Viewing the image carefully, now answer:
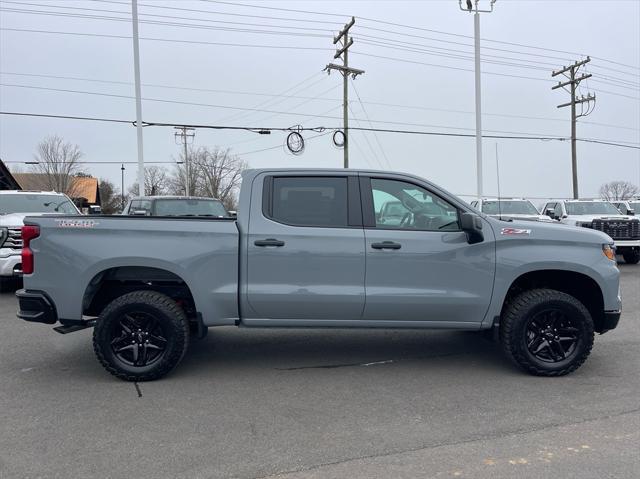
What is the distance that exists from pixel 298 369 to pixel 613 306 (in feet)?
10.1

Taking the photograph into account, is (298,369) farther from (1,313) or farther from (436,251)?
A: (1,313)

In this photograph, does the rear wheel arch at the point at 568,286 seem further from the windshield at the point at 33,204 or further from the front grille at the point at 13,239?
the windshield at the point at 33,204

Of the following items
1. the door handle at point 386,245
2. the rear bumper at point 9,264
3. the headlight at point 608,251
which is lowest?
the rear bumper at point 9,264

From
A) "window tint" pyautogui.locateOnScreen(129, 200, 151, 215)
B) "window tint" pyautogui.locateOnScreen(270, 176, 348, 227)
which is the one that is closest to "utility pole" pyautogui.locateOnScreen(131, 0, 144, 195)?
"window tint" pyautogui.locateOnScreen(129, 200, 151, 215)

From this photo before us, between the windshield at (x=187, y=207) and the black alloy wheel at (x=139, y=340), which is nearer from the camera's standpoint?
the black alloy wheel at (x=139, y=340)

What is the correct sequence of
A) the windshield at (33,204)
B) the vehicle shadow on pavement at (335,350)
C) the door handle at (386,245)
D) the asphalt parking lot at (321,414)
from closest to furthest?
the asphalt parking lot at (321,414) → the door handle at (386,245) → the vehicle shadow on pavement at (335,350) → the windshield at (33,204)

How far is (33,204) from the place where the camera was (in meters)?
11.7

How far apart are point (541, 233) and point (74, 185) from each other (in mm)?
55171

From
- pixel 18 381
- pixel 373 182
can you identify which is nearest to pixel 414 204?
pixel 373 182

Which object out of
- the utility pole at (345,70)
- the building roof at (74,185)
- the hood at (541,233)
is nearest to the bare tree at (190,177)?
the building roof at (74,185)

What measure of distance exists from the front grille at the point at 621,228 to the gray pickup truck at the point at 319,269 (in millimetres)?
10603

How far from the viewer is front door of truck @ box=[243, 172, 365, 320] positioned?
5027mm

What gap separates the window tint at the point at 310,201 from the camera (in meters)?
5.16

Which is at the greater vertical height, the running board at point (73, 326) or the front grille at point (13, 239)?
the front grille at point (13, 239)
